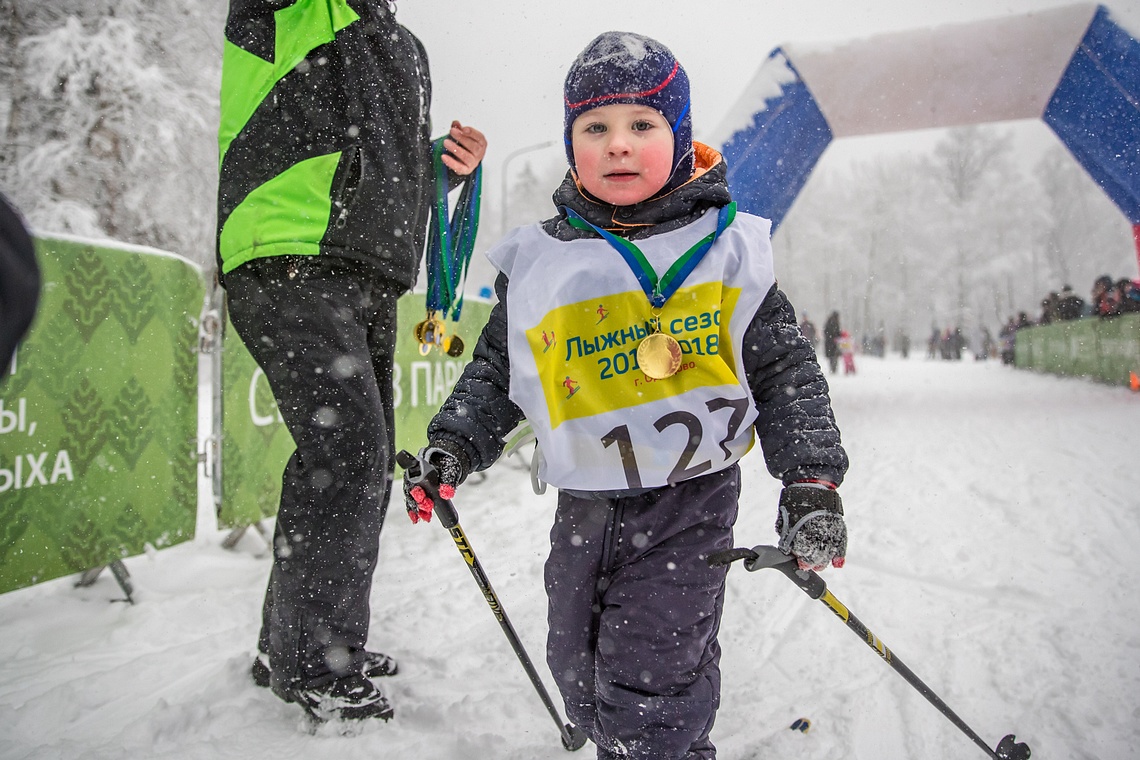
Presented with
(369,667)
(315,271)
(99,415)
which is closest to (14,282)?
(315,271)

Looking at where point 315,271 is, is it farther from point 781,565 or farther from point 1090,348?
point 1090,348

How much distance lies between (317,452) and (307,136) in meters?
0.90

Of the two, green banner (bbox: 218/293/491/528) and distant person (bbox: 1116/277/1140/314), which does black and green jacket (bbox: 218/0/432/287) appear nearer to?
green banner (bbox: 218/293/491/528)

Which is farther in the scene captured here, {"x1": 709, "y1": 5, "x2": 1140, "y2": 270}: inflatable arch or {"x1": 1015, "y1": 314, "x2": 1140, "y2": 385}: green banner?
{"x1": 1015, "y1": 314, "x2": 1140, "y2": 385}: green banner

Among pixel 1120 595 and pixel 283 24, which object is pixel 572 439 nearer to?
pixel 283 24

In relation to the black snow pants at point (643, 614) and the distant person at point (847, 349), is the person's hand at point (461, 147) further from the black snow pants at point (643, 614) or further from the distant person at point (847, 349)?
the distant person at point (847, 349)

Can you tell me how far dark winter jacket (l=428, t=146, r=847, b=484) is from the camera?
1.46m

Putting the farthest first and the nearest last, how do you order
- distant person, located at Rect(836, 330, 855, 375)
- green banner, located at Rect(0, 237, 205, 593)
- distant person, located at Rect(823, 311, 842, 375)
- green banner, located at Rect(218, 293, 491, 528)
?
distant person, located at Rect(836, 330, 855, 375)
distant person, located at Rect(823, 311, 842, 375)
green banner, located at Rect(218, 293, 491, 528)
green banner, located at Rect(0, 237, 205, 593)

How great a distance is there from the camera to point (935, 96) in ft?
28.7

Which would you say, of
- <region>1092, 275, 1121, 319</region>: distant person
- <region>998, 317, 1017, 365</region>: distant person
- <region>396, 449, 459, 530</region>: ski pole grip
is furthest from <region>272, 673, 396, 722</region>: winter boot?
<region>998, 317, 1017, 365</region>: distant person

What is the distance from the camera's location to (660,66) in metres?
1.70

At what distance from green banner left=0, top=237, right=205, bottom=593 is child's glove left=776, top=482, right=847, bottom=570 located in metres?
2.74

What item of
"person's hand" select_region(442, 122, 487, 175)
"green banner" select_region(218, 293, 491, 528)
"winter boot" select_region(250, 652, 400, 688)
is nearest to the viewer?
"winter boot" select_region(250, 652, 400, 688)

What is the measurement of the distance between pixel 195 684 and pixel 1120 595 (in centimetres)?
363
